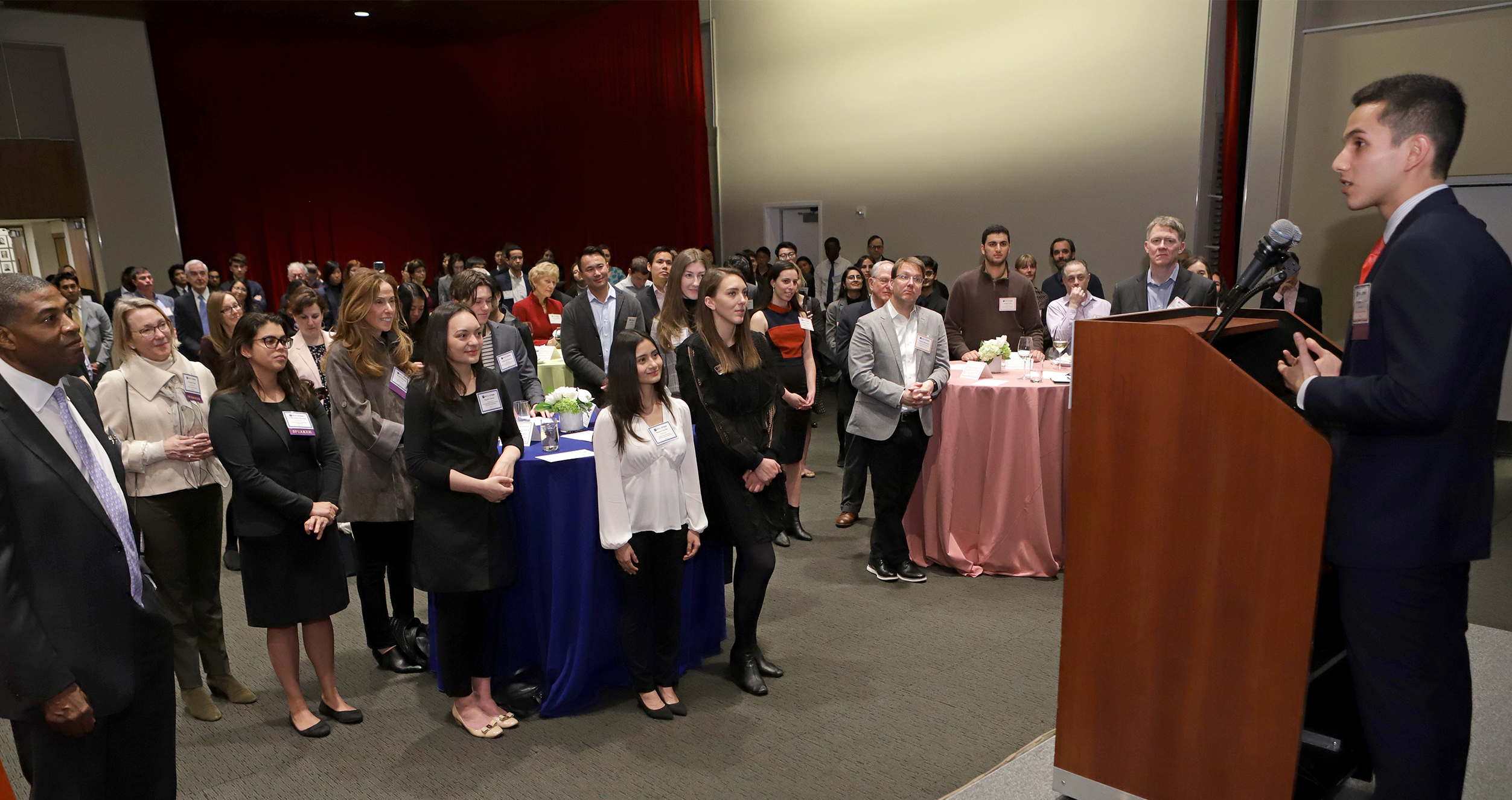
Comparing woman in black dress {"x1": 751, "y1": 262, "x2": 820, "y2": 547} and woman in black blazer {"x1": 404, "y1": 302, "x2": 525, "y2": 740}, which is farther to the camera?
woman in black dress {"x1": 751, "y1": 262, "x2": 820, "y2": 547}

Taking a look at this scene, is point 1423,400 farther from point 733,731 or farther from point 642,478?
point 733,731

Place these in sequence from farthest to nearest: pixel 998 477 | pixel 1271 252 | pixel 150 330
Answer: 1. pixel 998 477
2. pixel 150 330
3. pixel 1271 252

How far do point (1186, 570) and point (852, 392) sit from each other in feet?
10.7

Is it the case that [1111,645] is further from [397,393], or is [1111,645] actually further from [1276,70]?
[1276,70]

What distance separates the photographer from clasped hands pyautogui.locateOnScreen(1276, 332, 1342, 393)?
174 cm

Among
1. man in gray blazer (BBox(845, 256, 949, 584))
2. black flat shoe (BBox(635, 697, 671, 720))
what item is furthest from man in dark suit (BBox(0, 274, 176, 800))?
man in gray blazer (BBox(845, 256, 949, 584))

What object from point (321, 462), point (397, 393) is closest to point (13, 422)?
point (321, 462)

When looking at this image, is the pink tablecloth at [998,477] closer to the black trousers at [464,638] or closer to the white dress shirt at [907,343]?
the white dress shirt at [907,343]

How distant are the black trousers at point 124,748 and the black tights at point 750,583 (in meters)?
1.70

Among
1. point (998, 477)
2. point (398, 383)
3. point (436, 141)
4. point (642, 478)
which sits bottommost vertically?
point (998, 477)

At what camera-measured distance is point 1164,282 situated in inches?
172

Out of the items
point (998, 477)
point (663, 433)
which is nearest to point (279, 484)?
point (663, 433)

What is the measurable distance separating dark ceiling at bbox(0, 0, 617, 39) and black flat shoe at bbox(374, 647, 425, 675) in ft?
35.1

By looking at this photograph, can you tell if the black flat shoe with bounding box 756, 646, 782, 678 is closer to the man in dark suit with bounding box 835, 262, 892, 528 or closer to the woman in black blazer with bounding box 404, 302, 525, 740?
the woman in black blazer with bounding box 404, 302, 525, 740
